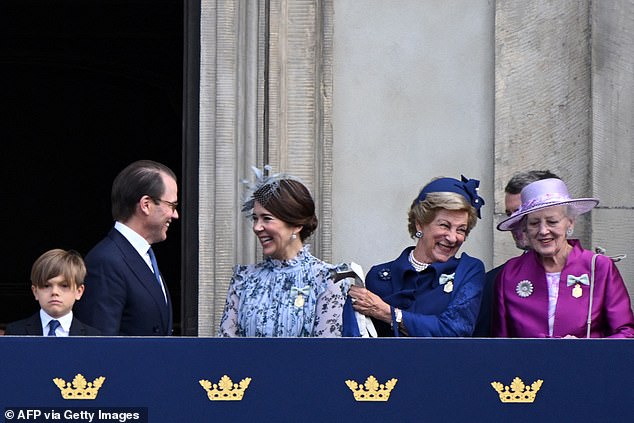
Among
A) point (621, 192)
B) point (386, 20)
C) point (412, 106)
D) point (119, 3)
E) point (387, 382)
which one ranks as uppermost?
point (119, 3)

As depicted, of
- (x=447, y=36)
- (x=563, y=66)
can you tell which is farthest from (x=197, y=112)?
(x=563, y=66)

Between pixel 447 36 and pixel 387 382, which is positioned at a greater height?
pixel 447 36

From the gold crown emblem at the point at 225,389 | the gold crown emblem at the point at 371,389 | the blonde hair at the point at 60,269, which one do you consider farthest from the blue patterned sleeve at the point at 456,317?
the blonde hair at the point at 60,269

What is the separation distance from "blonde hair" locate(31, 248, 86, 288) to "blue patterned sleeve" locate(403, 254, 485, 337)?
1.19m

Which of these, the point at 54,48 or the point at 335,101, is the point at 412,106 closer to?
the point at 335,101

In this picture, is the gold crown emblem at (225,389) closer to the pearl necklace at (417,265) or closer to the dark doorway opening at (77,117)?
the pearl necklace at (417,265)

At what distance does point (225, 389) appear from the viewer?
4152 millimetres

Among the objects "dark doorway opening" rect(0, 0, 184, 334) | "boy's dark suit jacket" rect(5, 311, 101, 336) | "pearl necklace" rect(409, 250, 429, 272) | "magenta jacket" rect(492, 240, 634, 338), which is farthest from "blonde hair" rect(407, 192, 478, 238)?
"dark doorway opening" rect(0, 0, 184, 334)

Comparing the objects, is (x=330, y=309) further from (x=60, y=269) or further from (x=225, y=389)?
(x=60, y=269)

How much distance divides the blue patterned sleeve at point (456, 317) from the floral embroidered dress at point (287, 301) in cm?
26

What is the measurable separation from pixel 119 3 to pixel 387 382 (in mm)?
11868

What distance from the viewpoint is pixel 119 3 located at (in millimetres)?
15375

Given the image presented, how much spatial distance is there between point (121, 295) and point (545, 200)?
154 cm

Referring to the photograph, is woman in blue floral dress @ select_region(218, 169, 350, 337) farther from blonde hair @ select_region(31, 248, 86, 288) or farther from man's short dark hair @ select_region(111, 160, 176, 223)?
blonde hair @ select_region(31, 248, 86, 288)
